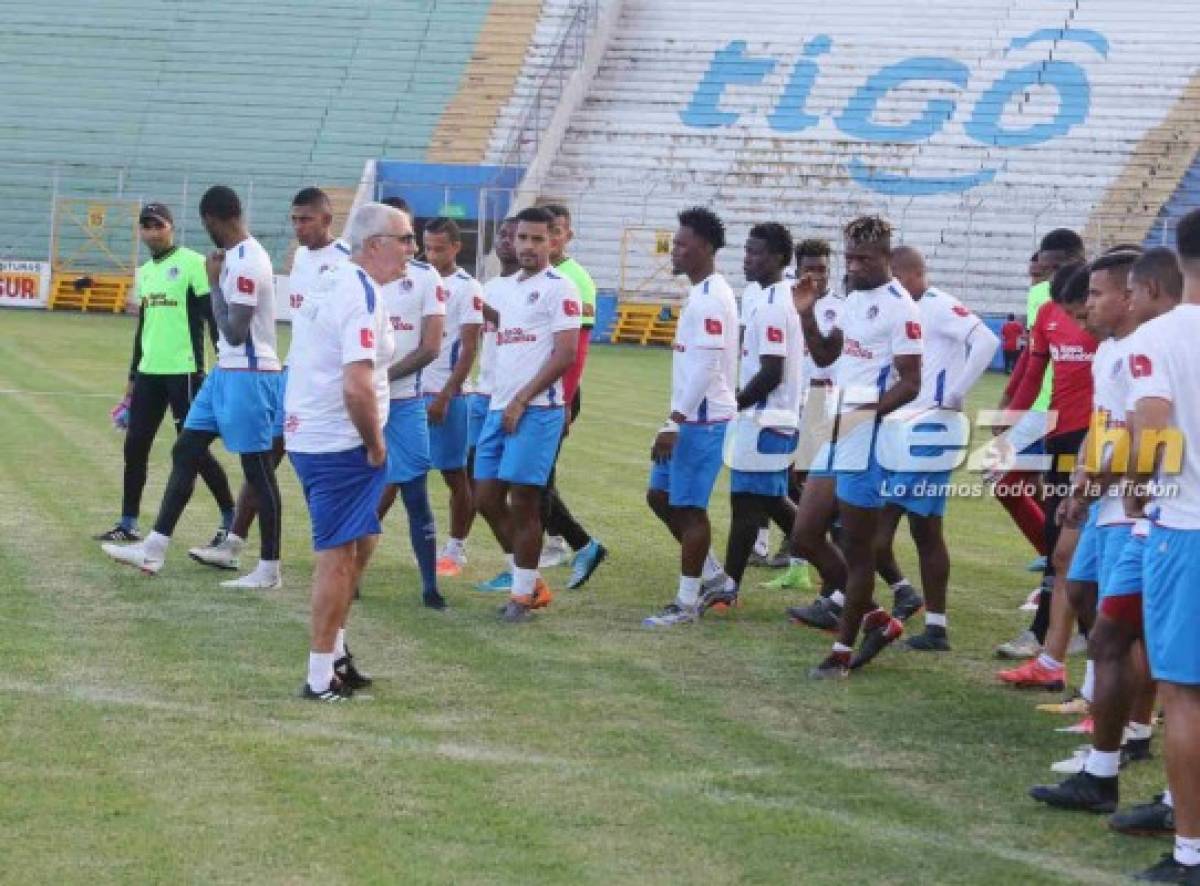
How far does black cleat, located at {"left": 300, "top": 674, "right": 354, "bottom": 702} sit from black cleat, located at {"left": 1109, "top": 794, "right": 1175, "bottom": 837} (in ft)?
10.6

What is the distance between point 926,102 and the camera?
134 feet

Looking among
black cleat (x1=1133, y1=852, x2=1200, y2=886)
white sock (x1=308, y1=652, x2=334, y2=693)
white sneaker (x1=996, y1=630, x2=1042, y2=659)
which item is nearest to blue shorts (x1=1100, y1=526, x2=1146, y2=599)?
black cleat (x1=1133, y1=852, x2=1200, y2=886)

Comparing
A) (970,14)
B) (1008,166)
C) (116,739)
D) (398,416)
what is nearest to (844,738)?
(116,739)

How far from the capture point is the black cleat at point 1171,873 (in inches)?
242

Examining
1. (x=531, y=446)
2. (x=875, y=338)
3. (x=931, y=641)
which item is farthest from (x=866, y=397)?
(x=531, y=446)

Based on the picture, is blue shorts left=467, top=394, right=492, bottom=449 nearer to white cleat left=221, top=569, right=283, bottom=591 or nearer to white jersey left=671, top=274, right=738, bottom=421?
white cleat left=221, top=569, right=283, bottom=591

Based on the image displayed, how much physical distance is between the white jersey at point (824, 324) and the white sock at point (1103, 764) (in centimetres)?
437

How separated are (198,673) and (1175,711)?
14.3 ft

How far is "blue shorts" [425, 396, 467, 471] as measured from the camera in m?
12.1

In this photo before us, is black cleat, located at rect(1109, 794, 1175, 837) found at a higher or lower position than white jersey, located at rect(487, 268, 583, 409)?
lower

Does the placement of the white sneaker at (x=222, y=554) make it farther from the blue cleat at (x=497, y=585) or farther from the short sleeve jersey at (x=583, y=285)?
the short sleeve jersey at (x=583, y=285)

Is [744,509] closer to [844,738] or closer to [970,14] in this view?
[844,738]

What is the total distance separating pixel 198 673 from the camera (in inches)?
349

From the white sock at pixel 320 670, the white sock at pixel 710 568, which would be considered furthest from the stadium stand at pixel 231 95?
the white sock at pixel 320 670
